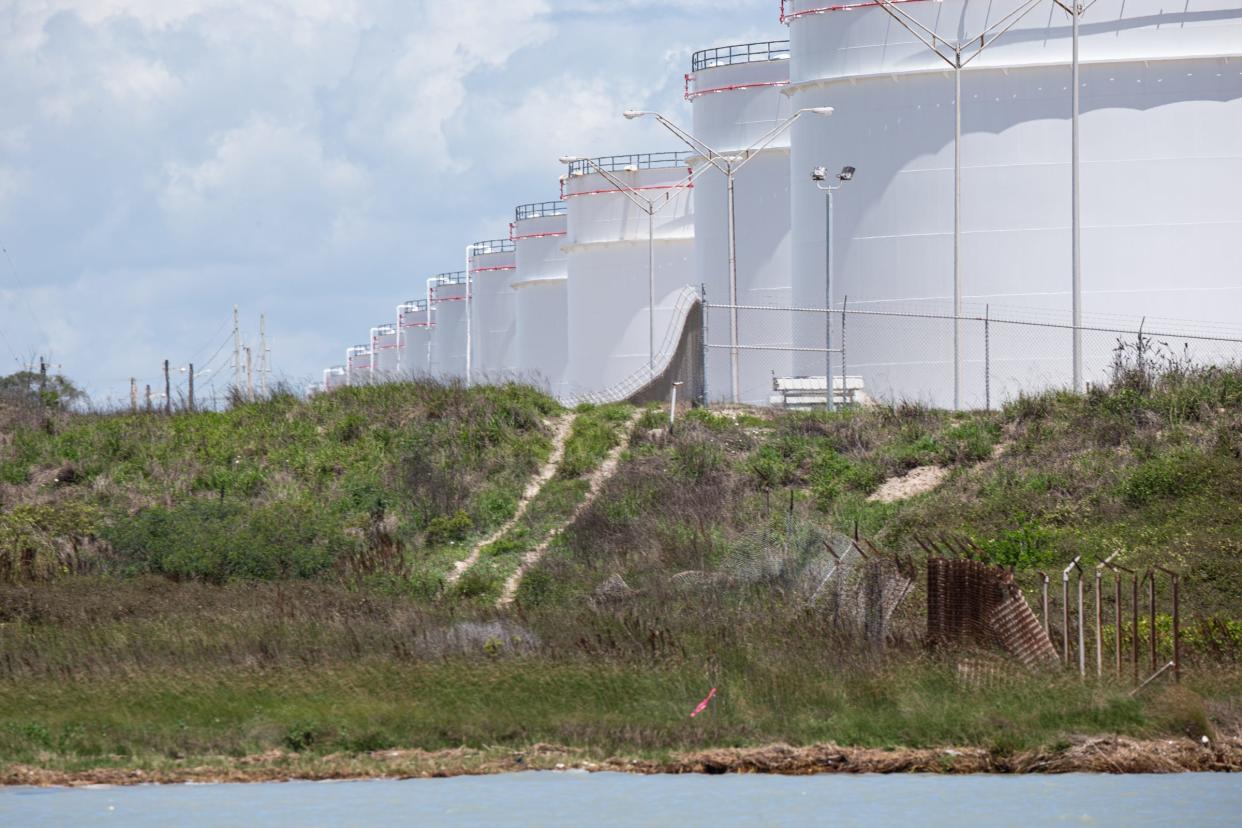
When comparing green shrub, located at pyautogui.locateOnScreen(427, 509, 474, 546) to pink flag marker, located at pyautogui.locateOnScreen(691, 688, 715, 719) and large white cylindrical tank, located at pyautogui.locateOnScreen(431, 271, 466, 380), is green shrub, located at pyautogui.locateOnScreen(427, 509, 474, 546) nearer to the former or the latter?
pink flag marker, located at pyautogui.locateOnScreen(691, 688, 715, 719)

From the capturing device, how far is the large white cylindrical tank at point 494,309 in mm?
94375

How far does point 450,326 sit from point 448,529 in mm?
75477

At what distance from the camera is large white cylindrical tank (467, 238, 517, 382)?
94375mm

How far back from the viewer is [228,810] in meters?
14.2

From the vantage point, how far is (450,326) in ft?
353

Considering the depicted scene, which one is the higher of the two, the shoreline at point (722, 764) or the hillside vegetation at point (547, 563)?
the hillside vegetation at point (547, 563)

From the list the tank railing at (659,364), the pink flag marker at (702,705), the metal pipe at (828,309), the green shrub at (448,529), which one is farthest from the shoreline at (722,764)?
the tank railing at (659,364)

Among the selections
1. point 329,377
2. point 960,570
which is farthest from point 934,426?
point 329,377

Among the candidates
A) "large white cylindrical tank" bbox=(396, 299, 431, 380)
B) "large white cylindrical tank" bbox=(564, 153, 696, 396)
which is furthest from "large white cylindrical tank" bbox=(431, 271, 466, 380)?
"large white cylindrical tank" bbox=(564, 153, 696, 396)

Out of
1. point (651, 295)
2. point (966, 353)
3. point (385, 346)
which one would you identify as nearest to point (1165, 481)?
point (966, 353)

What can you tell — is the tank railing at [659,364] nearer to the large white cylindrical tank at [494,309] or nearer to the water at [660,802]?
the large white cylindrical tank at [494,309]

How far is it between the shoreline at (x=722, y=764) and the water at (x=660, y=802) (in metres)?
0.24

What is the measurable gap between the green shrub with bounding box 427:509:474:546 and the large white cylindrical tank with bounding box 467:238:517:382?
197 feet

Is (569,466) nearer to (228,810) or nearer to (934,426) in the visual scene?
(934,426)
